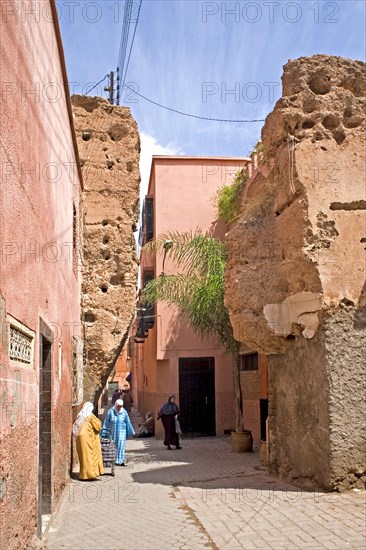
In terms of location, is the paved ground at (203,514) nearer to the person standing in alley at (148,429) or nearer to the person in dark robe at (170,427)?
the person in dark robe at (170,427)

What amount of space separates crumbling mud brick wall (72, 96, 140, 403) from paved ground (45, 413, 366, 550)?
2959 millimetres

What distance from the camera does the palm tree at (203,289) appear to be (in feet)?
44.5

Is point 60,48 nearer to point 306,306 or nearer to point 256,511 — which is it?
point 306,306

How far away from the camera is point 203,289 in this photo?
13.6m

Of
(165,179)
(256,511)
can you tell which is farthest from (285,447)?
(165,179)

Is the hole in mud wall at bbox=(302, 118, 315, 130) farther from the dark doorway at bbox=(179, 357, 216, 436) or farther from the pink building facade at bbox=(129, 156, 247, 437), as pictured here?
the dark doorway at bbox=(179, 357, 216, 436)

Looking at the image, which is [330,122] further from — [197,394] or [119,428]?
[197,394]

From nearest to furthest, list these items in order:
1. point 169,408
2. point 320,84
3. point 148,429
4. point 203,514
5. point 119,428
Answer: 1. point 203,514
2. point 320,84
3. point 119,428
4. point 169,408
5. point 148,429

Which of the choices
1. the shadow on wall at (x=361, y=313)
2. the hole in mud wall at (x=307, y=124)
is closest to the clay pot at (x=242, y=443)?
the shadow on wall at (x=361, y=313)

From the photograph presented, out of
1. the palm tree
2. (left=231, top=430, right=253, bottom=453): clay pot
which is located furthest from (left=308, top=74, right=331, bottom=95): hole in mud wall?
(left=231, top=430, right=253, bottom=453): clay pot

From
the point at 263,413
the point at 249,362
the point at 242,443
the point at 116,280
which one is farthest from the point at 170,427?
the point at 116,280

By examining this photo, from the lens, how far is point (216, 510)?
700 cm

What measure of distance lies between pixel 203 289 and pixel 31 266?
884 cm

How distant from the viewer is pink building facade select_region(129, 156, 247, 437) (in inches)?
716
